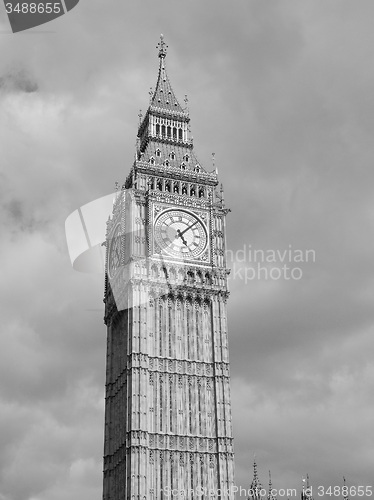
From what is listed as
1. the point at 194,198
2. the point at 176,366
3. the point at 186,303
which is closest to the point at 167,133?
the point at 194,198

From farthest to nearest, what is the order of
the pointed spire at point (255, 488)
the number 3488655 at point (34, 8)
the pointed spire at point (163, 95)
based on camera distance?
1. the pointed spire at point (163, 95)
2. the pointed spire at point (255, 488)
3. the number 3488655 at point (34, 8)

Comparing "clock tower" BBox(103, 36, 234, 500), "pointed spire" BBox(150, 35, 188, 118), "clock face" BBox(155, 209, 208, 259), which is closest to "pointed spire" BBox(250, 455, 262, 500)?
"clock tower" BBox(103, 36, 234, 500)

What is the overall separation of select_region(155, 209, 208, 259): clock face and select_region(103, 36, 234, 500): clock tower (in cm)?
Result: 10

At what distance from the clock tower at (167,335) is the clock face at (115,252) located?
0.12 m

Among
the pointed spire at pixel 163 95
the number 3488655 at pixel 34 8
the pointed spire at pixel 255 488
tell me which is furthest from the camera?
the pointed spire at pixel 163 95

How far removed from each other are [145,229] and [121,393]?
16068 millimetres

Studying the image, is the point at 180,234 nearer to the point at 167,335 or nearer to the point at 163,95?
the point at 167,335

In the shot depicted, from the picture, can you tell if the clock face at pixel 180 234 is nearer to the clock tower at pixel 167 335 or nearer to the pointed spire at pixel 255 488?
the clock tower at pixel 167 335

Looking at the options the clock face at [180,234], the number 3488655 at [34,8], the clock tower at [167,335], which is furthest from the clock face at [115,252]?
the number 3488655 at [34,8]

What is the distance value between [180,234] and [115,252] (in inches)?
292

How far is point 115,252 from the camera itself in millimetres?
85312

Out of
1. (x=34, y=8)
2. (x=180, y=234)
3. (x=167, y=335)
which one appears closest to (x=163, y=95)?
(x=180, y=234)

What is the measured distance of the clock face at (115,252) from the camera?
83875 millimetres

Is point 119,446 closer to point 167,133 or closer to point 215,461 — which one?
point 215,461
